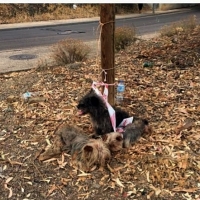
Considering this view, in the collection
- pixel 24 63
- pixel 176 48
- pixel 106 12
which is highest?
pixel 106 12

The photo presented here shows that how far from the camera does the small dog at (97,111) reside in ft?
13.0

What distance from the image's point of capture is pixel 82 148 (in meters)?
3.77

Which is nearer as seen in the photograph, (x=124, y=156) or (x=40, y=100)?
(x=124, y=156)

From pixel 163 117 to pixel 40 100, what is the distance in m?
1.89

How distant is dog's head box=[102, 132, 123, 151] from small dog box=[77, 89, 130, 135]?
6.3 inches

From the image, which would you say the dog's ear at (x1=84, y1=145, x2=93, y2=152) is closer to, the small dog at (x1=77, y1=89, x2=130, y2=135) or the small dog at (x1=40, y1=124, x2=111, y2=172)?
the small dog at (x1=40, y1=124, x2=111, y2=172)

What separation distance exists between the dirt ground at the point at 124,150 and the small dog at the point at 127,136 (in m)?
0.07

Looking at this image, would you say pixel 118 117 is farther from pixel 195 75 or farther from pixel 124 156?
pixel 195 75

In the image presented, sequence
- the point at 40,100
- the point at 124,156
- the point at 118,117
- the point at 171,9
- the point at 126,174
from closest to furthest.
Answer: the point at 126,174 < the point at 124,156 < the point at 118,117 < the point at 40,100 < the point at 171,9

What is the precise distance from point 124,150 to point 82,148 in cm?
47

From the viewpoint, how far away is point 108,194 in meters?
3.38

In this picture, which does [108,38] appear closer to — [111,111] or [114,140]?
[111,111]

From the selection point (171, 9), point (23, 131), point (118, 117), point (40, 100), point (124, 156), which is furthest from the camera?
point (171, 9)

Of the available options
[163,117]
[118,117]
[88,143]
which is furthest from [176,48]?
[88,143]
